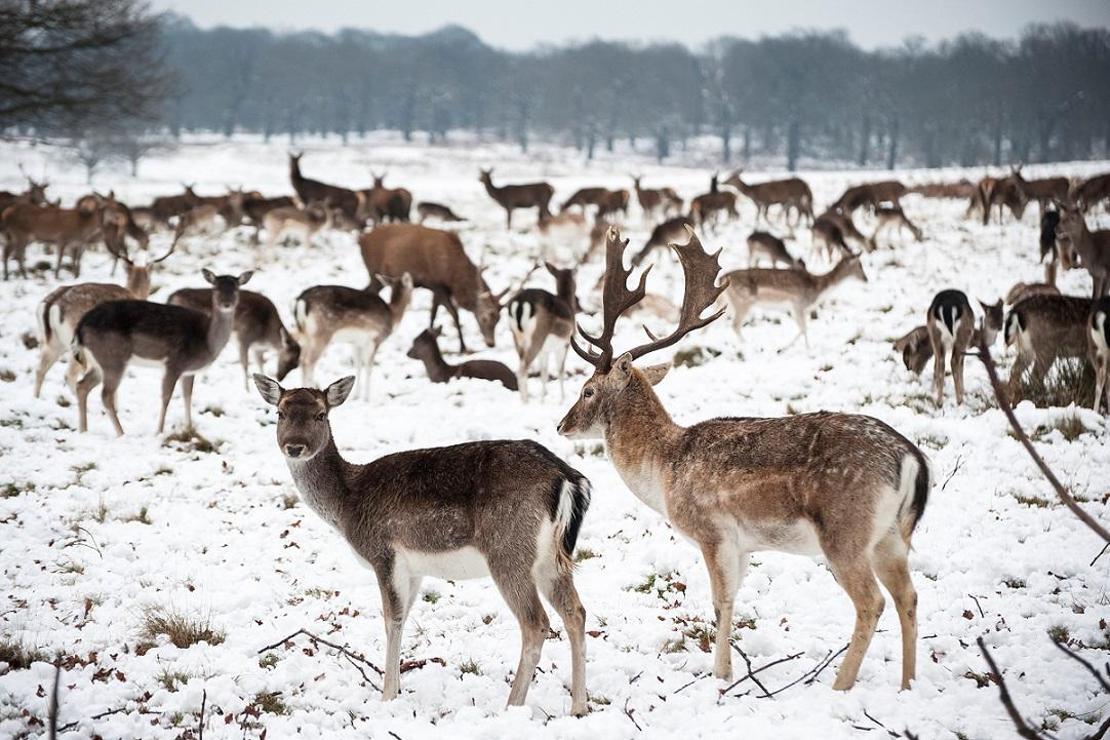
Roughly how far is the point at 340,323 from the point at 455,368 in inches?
58.2

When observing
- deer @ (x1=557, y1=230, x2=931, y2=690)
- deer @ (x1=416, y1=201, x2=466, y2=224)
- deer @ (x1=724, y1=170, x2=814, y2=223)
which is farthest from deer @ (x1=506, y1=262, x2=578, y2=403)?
deer @ (x1=724, y1=170, x2=814, y2=223)

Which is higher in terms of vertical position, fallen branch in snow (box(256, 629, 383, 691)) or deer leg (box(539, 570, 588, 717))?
deer leg (box(539, 570, 588, 717))

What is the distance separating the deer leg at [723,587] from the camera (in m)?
3.89

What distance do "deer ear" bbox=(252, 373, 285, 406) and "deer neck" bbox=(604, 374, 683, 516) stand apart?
1.88 meters

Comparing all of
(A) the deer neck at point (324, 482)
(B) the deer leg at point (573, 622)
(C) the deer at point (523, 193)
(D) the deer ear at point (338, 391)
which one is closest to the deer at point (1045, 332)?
(B) the deer leg at point (573, 622)

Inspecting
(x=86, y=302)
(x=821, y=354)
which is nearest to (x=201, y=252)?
(x=86, y=302)

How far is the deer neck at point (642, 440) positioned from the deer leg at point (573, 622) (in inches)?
29.7

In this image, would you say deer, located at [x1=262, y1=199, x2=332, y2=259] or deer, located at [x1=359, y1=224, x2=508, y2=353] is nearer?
deer, located at [x1=359, y1=224, x2=508, y2=353]

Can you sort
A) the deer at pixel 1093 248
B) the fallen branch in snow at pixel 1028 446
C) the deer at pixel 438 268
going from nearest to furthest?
the fallen branch in snow at pixel 1028 446 < the deer at pixel 1093 248 < the deer at pixel 438 268

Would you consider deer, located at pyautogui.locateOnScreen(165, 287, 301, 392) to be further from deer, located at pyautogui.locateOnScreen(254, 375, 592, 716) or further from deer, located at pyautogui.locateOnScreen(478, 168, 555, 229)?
deer, located at pyautogui.locateOnScreen(478, 168, 555, 229)

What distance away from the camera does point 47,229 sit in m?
14.3

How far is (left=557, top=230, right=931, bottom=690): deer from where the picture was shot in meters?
3.59

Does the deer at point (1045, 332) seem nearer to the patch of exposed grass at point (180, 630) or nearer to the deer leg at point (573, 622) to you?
the deer leg at point (573, 622)

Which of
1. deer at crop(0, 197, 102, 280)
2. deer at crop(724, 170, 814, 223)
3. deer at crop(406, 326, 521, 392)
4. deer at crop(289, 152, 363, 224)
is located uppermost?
deer at crop(724, 170, 814, 223)
